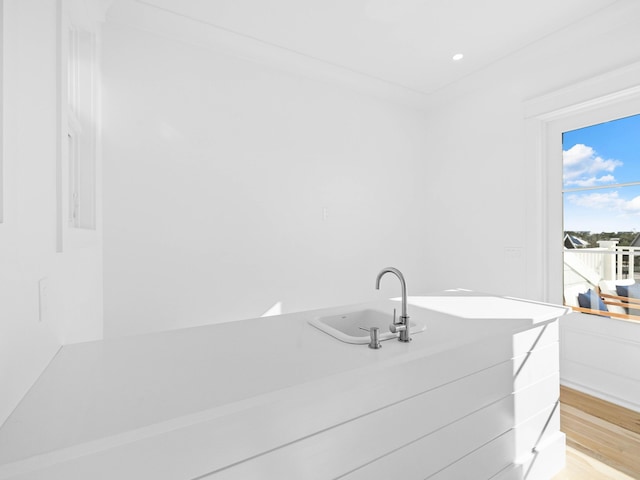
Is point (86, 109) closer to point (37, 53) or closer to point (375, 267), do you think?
point (37, 53)

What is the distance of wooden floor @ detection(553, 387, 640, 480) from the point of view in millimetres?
1689

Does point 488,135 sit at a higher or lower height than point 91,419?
higher

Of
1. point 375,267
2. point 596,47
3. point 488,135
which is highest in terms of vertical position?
point 596,47

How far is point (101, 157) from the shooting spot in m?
2.19

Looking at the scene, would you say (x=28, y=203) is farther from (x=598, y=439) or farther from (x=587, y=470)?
(x=598, y=439)

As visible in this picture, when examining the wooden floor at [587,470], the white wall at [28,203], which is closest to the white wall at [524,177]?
the wooden floor at [587,470]

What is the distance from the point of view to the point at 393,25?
7.76ft

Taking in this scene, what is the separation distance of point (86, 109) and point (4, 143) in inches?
57.6

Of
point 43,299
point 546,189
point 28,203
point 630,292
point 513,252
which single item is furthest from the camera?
point 513,252

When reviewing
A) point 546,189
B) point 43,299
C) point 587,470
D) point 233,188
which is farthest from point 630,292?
point 43,299

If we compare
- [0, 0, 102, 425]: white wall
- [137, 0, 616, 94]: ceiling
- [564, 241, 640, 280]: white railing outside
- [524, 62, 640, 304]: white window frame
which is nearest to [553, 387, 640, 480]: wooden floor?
[524, 62, 640, 304]: white window frame

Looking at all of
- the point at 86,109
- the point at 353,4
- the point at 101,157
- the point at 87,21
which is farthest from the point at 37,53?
the point at 353,4

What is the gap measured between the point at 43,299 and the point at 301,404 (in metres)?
0.80

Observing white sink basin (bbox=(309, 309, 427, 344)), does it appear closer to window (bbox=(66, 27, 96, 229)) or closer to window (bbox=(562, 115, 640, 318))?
window (bbox=(66, 27, 96, 229))
